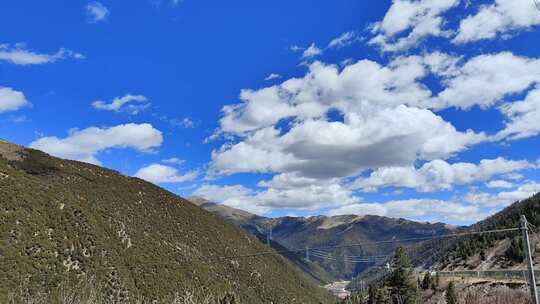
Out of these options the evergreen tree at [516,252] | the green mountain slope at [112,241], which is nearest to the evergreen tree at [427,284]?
the evergreen tree at [516,252]

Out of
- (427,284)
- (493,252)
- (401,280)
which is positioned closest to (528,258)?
(401,280)

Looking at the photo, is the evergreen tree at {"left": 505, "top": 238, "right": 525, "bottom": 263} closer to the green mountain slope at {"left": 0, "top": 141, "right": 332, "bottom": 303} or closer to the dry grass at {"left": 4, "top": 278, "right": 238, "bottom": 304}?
the dry grass at {"left": 4, "top": 278, "right": 238, "bottom": 304}

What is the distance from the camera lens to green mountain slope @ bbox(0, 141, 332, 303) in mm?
84500

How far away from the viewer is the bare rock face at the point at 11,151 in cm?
13488

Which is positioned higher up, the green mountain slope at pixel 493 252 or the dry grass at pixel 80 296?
the green mountain slope at pixel 493 252

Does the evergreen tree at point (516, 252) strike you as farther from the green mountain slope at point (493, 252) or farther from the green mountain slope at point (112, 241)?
the green mountain slope at point (112, 241)

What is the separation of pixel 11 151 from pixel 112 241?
51.4 meters

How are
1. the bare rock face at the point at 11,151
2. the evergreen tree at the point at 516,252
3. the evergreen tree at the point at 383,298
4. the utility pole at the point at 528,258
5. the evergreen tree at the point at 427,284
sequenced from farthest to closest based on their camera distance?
the bare rock face at the point at 11,151, the evergreen tree at the point at 516,252, the evergreen tree at the point at 427,284, the evergreen tree at the point at 383,298, the utility pole at the point at 528,258

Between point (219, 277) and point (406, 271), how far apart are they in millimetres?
76235

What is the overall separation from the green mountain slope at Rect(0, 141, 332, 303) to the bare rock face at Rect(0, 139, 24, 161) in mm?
385

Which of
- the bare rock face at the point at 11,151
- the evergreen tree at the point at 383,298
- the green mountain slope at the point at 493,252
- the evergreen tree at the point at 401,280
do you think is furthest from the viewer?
the bare rock face at the point at 11,151

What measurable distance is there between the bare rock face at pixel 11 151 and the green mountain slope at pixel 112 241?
0.39m

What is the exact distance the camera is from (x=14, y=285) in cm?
6900

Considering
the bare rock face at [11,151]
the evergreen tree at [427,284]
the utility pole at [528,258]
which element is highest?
the bare rock face at [11,151]
